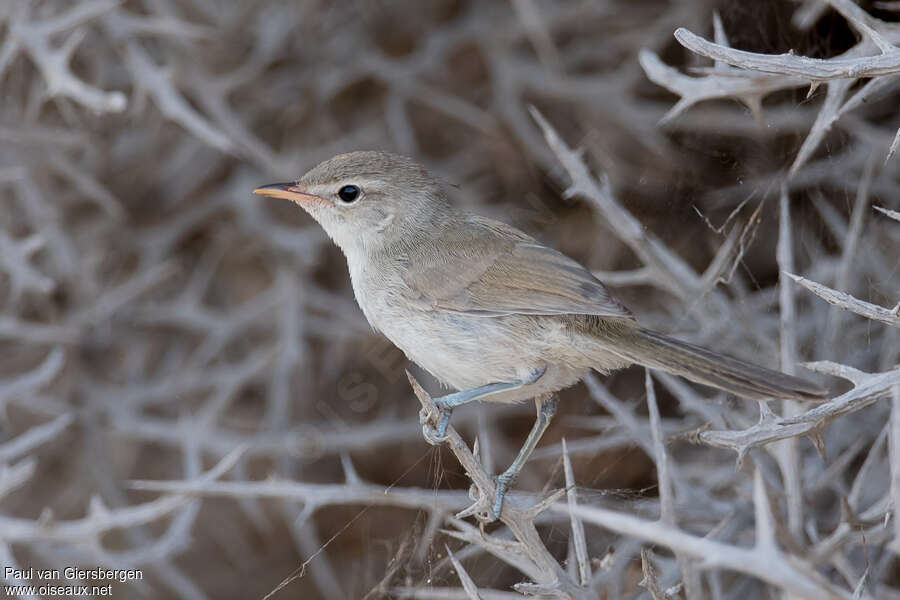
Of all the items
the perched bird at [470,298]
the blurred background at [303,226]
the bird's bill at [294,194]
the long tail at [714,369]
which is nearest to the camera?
the long tail at [714,369]

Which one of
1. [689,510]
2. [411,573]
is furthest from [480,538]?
[689,510]

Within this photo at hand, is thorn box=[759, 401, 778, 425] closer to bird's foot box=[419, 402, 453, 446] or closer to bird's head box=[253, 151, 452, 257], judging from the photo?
bird's foot box=[419, 402, 453, 446]

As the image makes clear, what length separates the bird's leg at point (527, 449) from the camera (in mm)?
2078

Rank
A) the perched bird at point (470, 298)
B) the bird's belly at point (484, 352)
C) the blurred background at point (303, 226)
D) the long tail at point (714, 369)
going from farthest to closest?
the blurred background at point (303, 226), the bird's belly at point (484, 352), the perched bird at point (470, 298), the long tail at point (714, 369)

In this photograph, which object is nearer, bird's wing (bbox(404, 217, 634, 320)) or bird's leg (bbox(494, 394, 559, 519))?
bird's leg (bbox(494, 394, 559, 519))

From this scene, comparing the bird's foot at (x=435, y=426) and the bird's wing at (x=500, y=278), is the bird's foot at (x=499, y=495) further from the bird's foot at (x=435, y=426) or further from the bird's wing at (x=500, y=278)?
the bird's wing at (x=500, y=278)

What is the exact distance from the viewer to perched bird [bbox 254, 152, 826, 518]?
240 centimetres

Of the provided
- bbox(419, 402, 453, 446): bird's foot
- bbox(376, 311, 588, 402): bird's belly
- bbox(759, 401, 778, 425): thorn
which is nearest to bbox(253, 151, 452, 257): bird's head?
bbox(376, 311, 588, 402): bird's belly

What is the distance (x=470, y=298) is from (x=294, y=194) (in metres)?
0.71

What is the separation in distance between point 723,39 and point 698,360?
34.3 inches

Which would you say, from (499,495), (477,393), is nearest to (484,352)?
(477,393)

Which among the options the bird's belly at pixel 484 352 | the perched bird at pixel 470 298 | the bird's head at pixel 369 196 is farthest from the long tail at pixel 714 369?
the bird's head at pixel 369 196

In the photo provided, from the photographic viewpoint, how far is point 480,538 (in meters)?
2.07

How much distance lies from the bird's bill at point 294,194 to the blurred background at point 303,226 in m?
0.42
